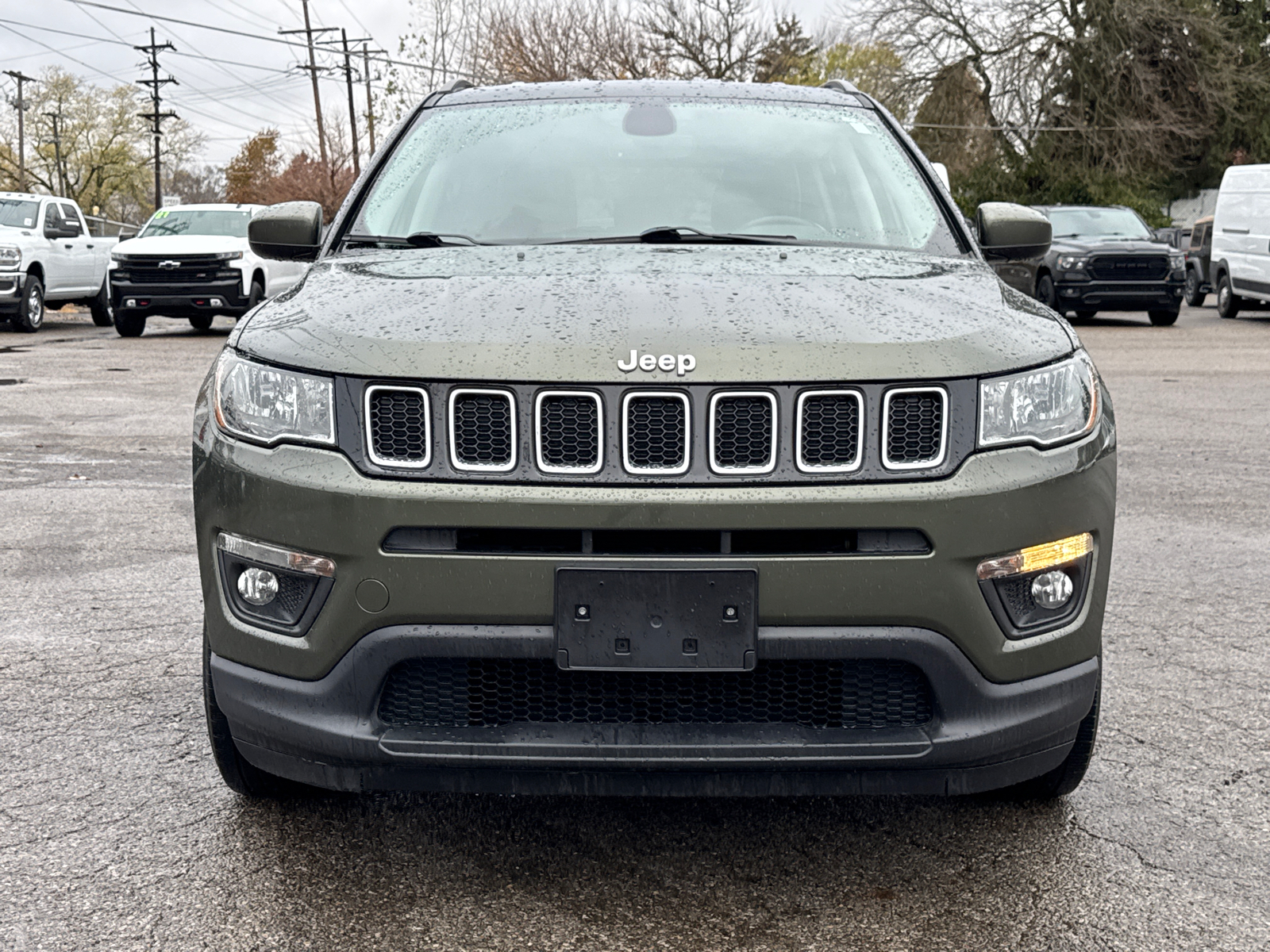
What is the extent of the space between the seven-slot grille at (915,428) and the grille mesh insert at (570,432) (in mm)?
536

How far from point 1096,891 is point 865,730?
66cm

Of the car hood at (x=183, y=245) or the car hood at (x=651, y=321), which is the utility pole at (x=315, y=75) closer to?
the car hood at (x=183, y=245)

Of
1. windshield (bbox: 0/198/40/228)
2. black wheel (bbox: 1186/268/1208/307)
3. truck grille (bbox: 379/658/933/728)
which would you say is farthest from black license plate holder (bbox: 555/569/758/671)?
black wheel (bbox: 1186/268/1208/307)

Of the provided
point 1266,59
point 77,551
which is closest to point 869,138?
point 77,551

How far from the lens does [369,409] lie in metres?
2.70

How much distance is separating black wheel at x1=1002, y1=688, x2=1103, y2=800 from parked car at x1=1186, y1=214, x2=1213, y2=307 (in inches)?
975

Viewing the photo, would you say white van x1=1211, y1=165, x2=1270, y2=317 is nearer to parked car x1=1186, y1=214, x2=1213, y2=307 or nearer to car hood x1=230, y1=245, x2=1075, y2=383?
parked car x1=1186, y1=214, x2=1213, y2=307

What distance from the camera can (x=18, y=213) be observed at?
810 inches

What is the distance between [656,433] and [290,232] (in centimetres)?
190

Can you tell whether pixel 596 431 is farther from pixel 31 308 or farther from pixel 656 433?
pixel 31 308

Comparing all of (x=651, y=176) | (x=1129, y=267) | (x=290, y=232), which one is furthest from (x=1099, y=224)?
(x=290, y=232)

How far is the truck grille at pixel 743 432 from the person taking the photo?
2.62 m

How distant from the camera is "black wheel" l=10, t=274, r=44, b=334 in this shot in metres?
20.4

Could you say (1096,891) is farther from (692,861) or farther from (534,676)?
(534,676)
